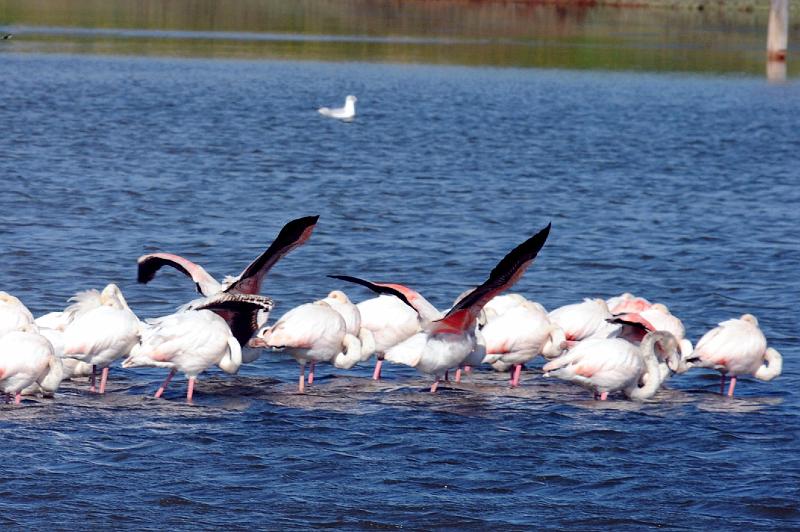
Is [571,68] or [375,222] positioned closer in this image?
[375,222]

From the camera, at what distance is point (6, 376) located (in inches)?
371

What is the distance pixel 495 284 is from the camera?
10.3m

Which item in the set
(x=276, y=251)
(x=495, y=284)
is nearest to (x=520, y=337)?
(x=495, y=284)

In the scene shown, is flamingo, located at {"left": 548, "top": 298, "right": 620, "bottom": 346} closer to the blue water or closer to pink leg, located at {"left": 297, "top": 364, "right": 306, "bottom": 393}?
the blue water

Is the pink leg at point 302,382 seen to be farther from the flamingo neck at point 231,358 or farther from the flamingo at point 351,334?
the flamingo neck at point 231,358

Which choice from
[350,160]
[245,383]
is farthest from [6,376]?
[350,160]

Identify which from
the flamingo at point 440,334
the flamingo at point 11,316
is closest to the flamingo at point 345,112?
the flamingo at point 440,334

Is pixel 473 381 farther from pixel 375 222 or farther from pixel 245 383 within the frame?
pixel 375 222

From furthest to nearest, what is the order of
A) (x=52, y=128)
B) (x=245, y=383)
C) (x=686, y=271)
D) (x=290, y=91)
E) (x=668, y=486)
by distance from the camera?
(x=290, y=91) → (x=52, y=128) → (x=686, y=271) → (x=245, y=383) → (x=668, y=486)

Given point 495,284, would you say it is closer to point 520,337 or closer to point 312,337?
point 520,337

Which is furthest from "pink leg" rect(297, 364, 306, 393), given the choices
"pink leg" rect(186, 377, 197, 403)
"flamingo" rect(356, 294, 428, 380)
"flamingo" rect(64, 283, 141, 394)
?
"flamingo" rect(64, 283, 141, 394)

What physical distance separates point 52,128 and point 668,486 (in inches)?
915

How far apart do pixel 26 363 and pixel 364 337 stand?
9.11ft

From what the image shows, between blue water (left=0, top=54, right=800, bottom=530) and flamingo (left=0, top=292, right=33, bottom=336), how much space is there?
0.57 meters
